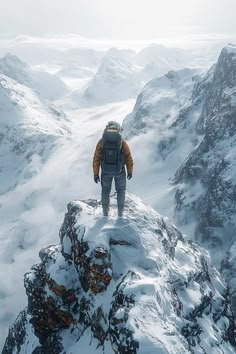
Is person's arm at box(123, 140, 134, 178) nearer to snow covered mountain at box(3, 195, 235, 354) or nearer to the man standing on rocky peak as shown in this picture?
the man standing on rocky peak

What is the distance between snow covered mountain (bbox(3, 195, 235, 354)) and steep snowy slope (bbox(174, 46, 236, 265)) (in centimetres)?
5063

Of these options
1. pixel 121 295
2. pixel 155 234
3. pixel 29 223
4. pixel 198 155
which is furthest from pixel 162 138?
pixel 121 295

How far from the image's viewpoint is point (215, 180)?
3083 inches

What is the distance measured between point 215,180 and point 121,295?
64.8 meters

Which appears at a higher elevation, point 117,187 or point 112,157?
point 112,157

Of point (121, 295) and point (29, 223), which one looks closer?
point (121, 295)

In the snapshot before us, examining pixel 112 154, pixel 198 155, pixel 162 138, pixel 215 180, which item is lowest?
pixel 162 138

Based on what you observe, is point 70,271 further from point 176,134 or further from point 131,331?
point 176,134

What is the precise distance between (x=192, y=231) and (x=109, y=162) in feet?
218

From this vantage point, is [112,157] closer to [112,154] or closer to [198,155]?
[112,154]

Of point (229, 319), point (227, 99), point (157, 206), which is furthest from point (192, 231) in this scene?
point (229, 319)

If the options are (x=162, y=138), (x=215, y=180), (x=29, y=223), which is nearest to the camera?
(x=215, y=180)

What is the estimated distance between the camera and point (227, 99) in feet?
325

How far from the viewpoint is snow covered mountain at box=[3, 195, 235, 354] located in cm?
1529
